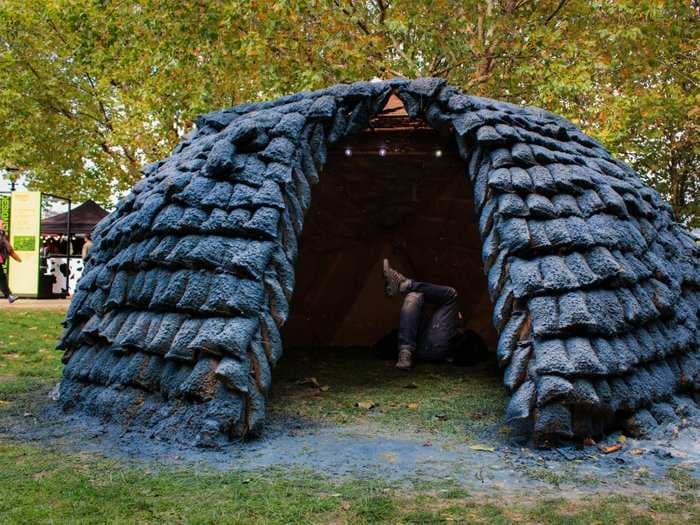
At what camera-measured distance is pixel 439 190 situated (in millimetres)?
8695

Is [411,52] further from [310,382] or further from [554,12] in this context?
[310,382]

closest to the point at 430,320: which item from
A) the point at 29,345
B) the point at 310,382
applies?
the point at 310,382

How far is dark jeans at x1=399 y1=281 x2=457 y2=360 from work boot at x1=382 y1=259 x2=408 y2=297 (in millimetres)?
129

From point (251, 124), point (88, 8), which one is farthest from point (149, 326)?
point (88, 8)

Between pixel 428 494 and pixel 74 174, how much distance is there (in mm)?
20929

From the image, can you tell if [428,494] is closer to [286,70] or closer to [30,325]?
[30,325]

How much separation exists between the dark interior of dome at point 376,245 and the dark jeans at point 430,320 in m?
0.93

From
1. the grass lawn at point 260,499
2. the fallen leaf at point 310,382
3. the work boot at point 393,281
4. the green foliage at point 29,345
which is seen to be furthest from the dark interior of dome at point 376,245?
the grass lawn at point 260,499

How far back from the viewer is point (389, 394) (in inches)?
258

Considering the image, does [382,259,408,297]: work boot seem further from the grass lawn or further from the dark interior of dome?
the grass lawn

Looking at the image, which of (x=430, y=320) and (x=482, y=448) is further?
(x=430, y=320)

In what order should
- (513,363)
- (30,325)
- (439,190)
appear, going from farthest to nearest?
(30,325) → (439,190) → (513,363)

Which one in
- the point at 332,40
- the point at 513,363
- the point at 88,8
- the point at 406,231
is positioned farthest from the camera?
the point at 88,8

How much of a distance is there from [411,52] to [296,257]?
8831 millimetres
